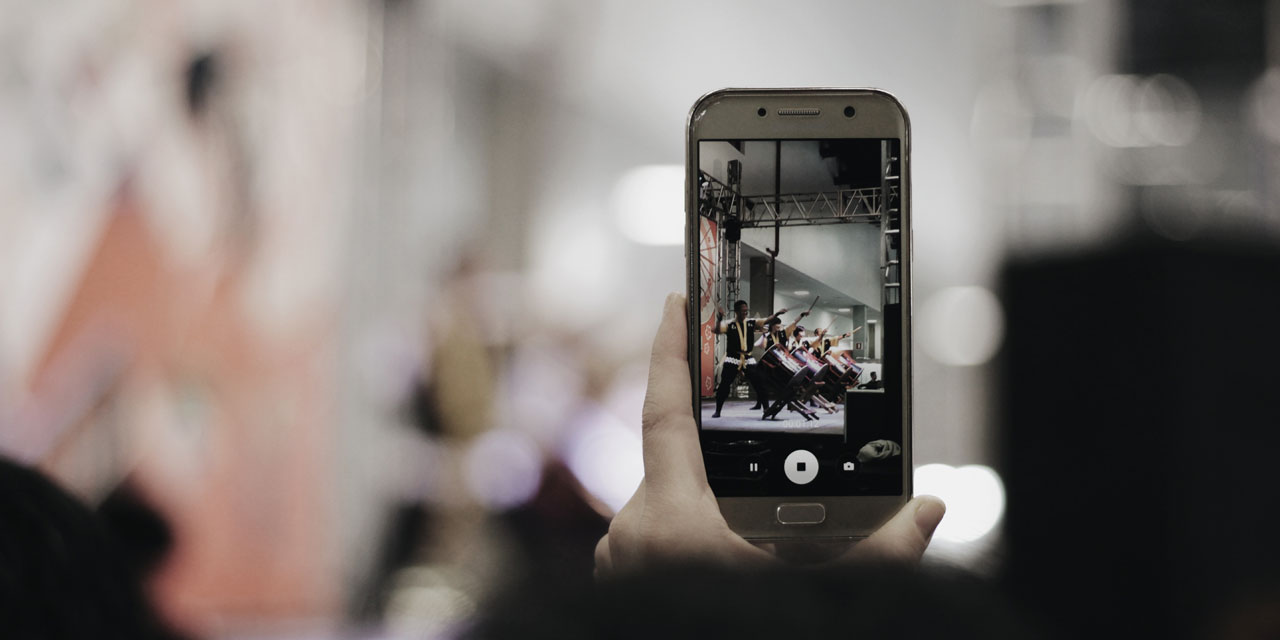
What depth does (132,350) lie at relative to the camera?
1.40m

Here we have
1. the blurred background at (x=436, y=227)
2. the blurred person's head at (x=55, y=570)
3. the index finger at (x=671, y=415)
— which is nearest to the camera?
the blurred person's head at (x=55, y=570)

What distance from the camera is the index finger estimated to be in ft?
1.68

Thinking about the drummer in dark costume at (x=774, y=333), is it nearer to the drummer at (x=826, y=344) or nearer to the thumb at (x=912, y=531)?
the drummer at (x=826, y=344)

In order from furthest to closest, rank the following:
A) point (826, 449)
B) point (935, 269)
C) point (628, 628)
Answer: point (935, 269), point (826, 449), point (628, 628)

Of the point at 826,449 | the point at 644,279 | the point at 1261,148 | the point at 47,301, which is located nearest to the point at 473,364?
the point at 644,279

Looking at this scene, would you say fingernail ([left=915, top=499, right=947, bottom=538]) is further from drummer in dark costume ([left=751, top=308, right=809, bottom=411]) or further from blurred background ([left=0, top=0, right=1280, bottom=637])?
blurred background ([left=0, top=0, right=1280, bottom=637])

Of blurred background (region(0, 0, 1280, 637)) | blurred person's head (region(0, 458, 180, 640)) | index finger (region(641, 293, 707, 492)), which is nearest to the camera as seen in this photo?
blurred person's head (region(0, 458, 180, 640))

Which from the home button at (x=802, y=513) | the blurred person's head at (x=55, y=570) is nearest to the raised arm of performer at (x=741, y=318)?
the home button at (x=802, y=513)

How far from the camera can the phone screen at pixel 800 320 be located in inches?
23.0

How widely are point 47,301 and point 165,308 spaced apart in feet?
0.69

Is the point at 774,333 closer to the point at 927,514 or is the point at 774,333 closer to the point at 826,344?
the point at 826,344

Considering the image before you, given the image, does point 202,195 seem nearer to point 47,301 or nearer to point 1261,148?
point 47,301

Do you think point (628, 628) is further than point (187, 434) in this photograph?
No

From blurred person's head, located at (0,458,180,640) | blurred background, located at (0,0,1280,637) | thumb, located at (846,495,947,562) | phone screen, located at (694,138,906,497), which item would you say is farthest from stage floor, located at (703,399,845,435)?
blurred background, located at (0,0,1280,637)
